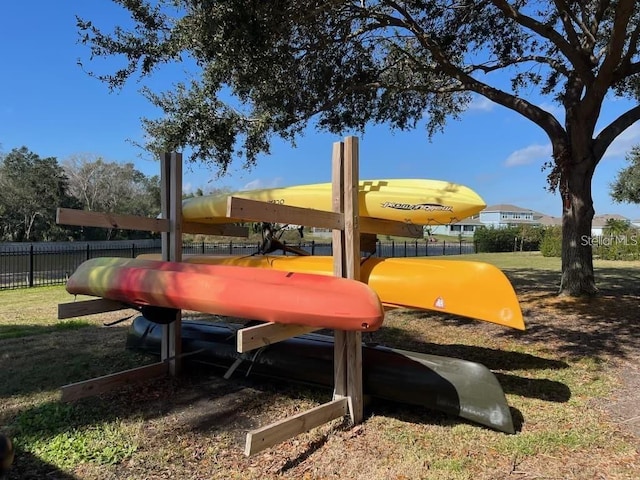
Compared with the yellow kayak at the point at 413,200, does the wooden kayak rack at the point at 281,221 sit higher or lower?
lower

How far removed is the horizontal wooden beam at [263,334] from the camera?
9.48ft

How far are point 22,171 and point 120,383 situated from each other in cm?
4495

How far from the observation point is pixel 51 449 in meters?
3.12

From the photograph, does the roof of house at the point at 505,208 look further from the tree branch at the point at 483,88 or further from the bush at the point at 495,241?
the tree branch at the point at 483,88

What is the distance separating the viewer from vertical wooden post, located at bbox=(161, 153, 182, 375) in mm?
4484

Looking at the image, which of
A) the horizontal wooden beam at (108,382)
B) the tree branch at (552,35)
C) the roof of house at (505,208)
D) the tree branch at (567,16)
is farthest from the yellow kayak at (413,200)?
the roof of house at (505,208)

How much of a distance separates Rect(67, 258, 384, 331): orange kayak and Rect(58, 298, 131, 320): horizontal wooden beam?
12cm

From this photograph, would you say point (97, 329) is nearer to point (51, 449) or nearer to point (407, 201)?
point (51, 449)

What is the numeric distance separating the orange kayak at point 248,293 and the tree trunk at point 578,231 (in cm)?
616

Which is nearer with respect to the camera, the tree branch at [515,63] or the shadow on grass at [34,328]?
the shadow on grass at [34,328]

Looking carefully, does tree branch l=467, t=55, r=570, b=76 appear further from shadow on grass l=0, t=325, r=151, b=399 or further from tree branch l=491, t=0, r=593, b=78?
shadow on grass l=0, t=325, r=151, b=399

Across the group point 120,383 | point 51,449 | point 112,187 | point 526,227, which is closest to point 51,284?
point 120,383

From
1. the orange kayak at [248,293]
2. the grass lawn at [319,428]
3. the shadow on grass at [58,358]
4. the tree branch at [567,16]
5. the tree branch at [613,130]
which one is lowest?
the grass lawn at [319,428]

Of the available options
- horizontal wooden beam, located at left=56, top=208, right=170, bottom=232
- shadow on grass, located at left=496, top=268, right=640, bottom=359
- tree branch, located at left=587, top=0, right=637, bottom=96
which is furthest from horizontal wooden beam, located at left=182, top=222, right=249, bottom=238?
tree branch, located at left=587, top=0, right=637, bottom=96
